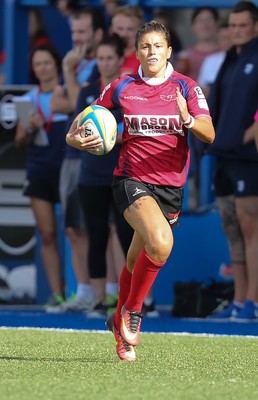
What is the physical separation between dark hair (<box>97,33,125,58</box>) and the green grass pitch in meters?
2.88

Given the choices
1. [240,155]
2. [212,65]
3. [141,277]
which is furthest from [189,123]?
[212,65]

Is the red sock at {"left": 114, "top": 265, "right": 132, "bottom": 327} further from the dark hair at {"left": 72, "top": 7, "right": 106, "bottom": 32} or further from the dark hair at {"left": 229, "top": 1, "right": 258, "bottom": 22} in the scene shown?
the dark hair at {"left": 72, "top": 7, "right": 106, "bottom": 32}

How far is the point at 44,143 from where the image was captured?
1250 centimetres

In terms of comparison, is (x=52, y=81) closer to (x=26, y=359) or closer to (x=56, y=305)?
(x=56, y=305)

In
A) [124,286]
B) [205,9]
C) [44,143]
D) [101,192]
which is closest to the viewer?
[124,286]

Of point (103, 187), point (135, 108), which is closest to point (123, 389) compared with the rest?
point (135, 108)

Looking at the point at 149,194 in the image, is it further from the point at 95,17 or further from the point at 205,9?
the point at 205,9

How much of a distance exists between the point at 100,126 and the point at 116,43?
12.5 ft

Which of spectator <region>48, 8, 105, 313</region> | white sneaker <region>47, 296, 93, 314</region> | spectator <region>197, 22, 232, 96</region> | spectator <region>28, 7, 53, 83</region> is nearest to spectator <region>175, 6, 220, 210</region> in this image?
spectator <region>197, 22, 232, 96</region>

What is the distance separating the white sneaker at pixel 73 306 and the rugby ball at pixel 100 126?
4.45 metres

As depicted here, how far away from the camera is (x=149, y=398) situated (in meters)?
5.81

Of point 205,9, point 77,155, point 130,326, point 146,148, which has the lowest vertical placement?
point 77,155

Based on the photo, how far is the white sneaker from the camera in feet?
39.4

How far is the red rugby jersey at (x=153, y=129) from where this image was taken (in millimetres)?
7754
